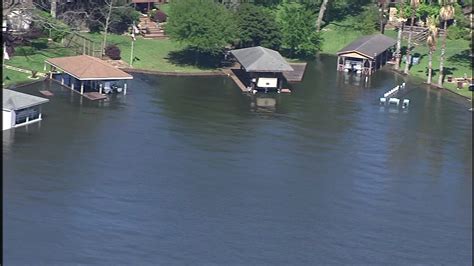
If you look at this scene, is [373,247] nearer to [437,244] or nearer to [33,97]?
[437,244]

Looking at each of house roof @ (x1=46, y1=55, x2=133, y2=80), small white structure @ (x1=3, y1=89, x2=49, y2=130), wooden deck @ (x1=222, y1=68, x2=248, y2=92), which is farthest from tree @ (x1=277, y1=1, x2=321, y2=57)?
small white structure @ (x1=3, y1=89, x2=49, y2=130)

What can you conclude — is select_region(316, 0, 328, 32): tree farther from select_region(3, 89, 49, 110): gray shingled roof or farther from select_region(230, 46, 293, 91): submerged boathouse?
select_region(3, 89, 49, 110): gray shingled roof

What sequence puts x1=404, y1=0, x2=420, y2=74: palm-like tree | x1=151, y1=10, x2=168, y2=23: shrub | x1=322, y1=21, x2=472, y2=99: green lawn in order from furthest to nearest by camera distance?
x1=151, y1=10, x2=168, y2=23: shrub
x1=404, y1=0, x2=420, y2=74: palm-like tree
x1=322, y1=21, x2=472, y2=99: green lawn

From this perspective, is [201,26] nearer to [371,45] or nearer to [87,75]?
[87,75]

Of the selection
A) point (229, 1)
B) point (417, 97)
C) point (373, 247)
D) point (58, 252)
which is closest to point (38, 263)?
point (58, 252)

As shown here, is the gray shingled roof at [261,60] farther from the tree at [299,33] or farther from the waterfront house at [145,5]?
the waterfront house at [145,5]

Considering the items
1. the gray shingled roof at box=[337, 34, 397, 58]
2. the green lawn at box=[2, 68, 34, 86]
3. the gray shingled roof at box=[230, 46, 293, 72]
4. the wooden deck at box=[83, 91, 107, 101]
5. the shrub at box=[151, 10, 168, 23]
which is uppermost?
the shrub at box=[151, 10, 168, 23]
